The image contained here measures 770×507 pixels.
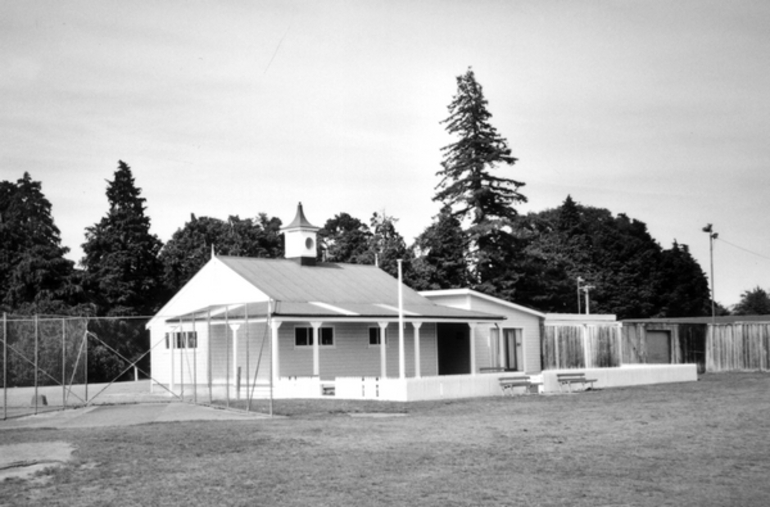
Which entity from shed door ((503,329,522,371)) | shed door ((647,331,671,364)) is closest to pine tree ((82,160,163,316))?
shed door ((503,329,522,371))

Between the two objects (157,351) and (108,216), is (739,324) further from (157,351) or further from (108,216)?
(108,216)

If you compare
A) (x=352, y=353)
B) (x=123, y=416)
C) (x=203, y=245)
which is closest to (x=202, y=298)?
(x=352, y=353)

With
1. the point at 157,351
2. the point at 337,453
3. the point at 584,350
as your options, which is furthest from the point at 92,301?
the point at 337,453

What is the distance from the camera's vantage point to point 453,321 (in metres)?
40.7

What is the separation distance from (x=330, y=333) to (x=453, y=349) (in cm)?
834

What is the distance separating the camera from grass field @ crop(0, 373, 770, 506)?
11.7 meters

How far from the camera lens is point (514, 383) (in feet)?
105

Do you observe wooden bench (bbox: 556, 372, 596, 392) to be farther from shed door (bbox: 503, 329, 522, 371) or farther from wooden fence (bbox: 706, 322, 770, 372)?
wooden fence (bbox: 706, 322, 770, 372)

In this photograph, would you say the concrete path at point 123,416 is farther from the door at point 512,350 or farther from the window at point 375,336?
the door at point 512,350

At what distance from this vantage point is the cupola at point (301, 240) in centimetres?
4394

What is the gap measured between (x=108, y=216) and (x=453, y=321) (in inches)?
1118

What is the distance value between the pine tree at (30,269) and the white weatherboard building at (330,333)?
448 inches

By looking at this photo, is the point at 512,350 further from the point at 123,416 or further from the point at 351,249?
the point at 123,416

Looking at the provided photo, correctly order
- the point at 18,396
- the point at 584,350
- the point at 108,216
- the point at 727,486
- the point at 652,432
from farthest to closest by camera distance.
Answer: the point at 108,216 < the point at 584,350 < the point at 18,396 < the point at 652,432 < the point at 727,486
